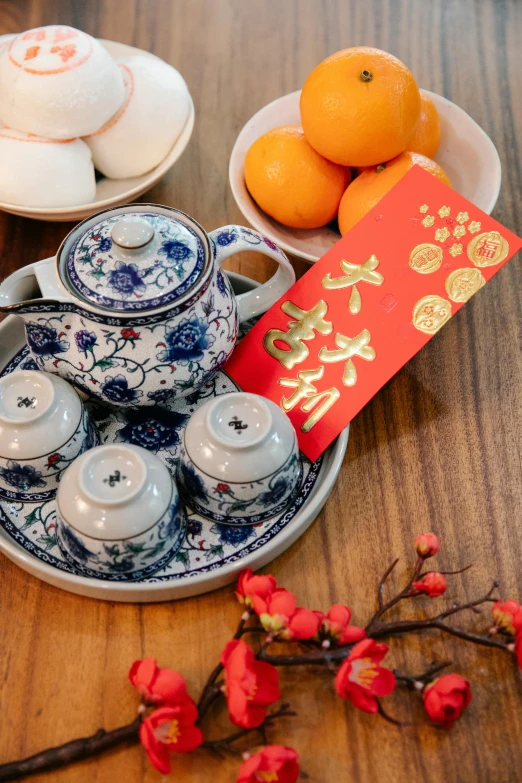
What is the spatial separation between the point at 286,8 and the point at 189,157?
36 centimetres

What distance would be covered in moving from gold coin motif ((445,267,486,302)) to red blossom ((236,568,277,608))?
11.2 inches

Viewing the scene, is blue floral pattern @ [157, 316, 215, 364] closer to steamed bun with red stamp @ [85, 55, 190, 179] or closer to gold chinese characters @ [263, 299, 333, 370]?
gold chinese characters @ [263, 299, 333, 370]

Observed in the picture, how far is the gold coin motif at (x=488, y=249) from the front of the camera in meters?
0.60

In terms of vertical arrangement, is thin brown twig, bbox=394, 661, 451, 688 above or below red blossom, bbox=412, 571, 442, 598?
below

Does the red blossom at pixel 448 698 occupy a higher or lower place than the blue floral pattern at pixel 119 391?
higher

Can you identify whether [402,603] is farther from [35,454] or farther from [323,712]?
[35,454]

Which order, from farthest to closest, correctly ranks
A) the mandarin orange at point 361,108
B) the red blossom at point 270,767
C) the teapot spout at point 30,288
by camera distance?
the mandarin orange at point 361,108 → the teapot spout at point 30,288 → the red blossom at point 270,767

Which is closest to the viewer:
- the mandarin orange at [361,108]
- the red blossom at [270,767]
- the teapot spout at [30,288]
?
the red blossom at [270,767]

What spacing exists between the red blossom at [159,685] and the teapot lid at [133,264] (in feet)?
0.81

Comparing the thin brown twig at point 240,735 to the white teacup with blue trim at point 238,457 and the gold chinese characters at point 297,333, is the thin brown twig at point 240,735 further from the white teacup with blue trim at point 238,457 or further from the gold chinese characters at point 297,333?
the gold chinese characters at point 297,333

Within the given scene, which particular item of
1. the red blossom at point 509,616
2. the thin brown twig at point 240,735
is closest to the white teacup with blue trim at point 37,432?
the thin brown twig at point 240,735

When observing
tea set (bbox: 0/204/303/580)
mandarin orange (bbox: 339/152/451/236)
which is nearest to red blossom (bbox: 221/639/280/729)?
tea set (bbox: 0/204/303/580)

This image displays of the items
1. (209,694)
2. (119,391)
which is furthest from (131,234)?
(209,694)

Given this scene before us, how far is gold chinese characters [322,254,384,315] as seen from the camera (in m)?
0.63
